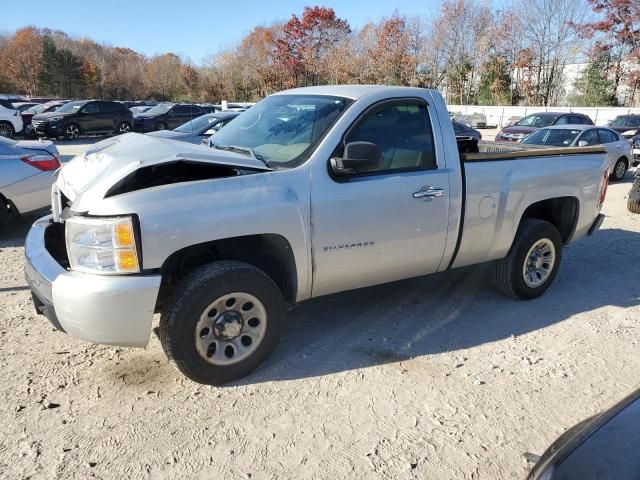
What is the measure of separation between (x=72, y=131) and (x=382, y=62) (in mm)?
35043

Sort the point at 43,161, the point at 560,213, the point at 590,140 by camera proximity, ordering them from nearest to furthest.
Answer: the point at 560,213
the point at 43,161
the point at 590,140

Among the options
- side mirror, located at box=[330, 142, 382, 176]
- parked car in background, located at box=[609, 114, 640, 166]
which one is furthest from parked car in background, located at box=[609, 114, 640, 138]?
side mirror, located at box=[330, 142, 382, 176]

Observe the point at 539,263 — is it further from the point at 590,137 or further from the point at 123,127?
the point at 123,127

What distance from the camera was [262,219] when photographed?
3.23 m

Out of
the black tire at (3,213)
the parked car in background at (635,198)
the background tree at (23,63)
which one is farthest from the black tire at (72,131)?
the background tree at (23,63)

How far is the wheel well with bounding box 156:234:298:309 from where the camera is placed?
11.0 feet

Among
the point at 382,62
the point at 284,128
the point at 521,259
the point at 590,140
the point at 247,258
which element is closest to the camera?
the point at 247,258


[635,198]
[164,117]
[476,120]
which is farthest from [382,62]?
[635,198]

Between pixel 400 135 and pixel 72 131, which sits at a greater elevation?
pixel 400 135

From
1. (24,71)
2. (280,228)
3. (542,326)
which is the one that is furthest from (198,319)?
(24,71)

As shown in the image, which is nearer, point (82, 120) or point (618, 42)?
point (82, 120)

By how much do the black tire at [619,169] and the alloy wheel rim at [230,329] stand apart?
12.6 metres

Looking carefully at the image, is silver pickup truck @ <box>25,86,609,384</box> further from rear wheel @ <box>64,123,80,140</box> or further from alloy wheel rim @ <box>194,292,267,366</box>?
rear wheel @ <box>64,123,80,140</box>

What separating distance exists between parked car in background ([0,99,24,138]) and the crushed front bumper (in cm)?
1982
